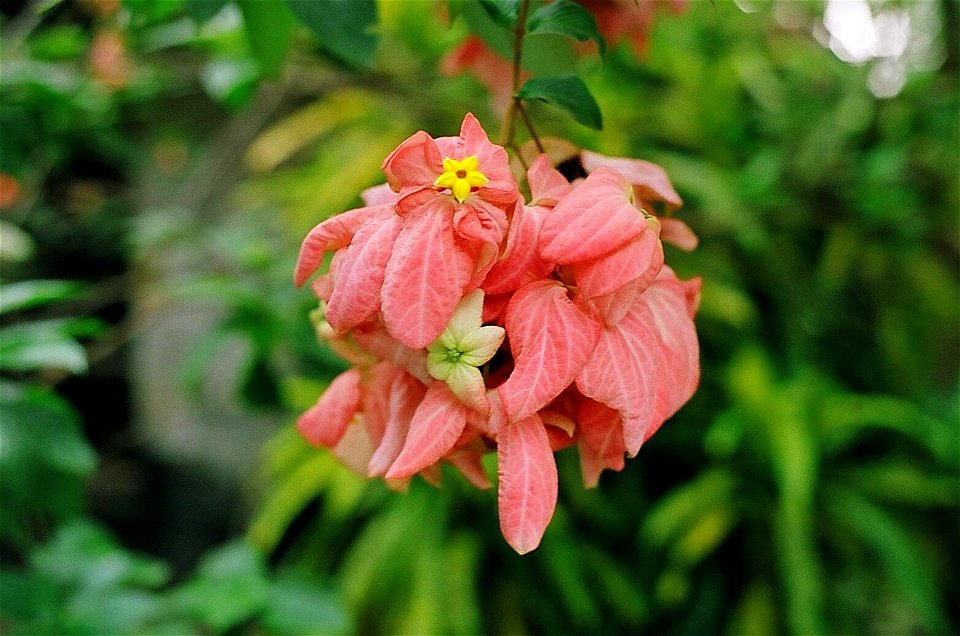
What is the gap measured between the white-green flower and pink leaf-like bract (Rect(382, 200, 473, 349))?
1 centimetres

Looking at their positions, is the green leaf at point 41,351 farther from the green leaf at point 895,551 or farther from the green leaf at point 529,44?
the green leaf at point 895,551

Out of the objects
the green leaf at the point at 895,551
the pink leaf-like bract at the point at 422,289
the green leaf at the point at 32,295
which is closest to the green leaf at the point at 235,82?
the green leaf at the point at 32,295

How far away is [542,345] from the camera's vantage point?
1.07 ft

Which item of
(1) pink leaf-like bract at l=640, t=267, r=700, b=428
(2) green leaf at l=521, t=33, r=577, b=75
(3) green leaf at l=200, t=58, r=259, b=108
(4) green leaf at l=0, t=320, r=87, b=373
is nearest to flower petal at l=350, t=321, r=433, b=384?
(1) pink leaf-like bract at l=640, t=267, r=700, b=428

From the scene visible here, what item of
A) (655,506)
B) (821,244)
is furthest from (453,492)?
(821,244)

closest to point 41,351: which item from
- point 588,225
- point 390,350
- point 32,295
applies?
point 32,295

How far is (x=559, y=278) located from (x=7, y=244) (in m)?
0.73

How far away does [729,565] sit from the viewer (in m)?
1.63

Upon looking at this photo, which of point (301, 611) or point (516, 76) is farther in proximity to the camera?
point (301, 611)

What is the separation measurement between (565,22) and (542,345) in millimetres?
186

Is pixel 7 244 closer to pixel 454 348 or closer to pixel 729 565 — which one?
pixel 454 348

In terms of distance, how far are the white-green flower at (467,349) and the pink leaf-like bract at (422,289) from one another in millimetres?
10

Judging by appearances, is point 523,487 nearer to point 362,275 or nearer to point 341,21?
point 362,275

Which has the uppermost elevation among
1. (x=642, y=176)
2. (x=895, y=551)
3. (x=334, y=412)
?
(x=642, y=176)
